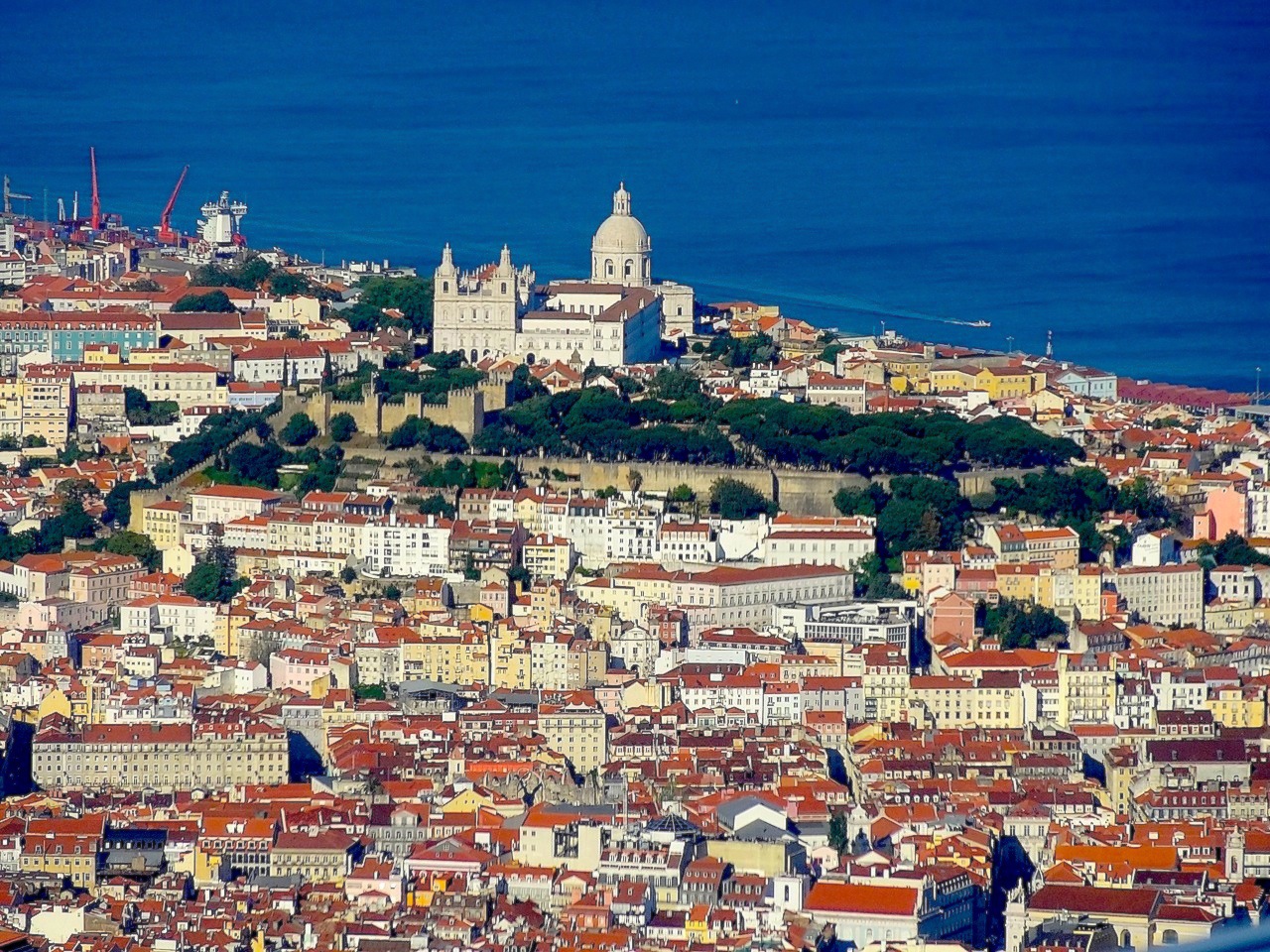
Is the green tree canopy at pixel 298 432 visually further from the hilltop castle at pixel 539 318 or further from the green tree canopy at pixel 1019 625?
the green tree canopy at pixel 1019 625

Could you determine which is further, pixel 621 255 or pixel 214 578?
pixel 621 255

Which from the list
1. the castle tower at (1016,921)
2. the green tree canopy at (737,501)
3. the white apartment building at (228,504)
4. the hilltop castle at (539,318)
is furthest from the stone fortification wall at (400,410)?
the castle tower at (1016,921)

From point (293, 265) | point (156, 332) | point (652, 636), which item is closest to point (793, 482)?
point (652, 636)

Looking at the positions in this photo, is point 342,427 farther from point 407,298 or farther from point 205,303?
point 205,303

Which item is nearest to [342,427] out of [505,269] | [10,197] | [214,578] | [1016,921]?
[214,578]

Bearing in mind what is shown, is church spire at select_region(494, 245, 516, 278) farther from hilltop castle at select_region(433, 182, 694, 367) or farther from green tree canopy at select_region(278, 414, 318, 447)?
green tree canopy at select_region(278, 414, 318, 447)

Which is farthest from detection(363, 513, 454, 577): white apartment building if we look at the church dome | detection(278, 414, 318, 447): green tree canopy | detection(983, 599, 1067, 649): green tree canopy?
the church dome

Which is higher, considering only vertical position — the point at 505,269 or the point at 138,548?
the point at 505,269

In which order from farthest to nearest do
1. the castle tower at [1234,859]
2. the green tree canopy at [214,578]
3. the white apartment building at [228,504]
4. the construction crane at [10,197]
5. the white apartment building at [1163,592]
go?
the construction crane at [10,197] → the white apartment building at [228,504] → the green tree canopy at [214,578] → the white apartment building at [1163,592] → the castle tower at [1234,859]
